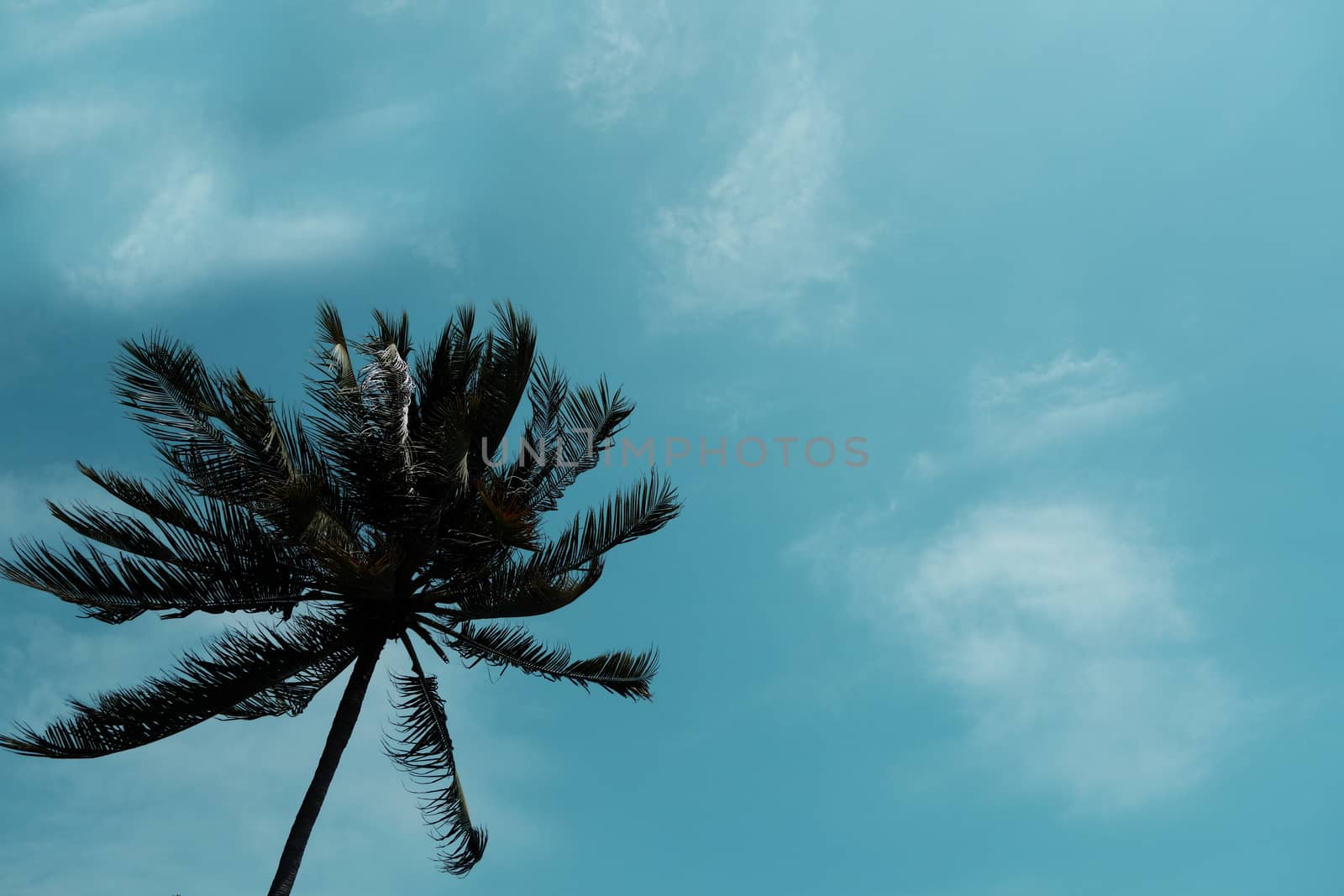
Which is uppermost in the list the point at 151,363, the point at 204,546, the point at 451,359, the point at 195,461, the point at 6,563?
the point at 451,359

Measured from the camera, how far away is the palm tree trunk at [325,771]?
8.69 metres

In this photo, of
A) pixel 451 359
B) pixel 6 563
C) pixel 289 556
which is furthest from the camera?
pixel 451 359

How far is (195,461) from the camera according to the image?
934 cm

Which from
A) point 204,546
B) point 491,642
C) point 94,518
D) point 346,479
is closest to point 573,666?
point 491,642

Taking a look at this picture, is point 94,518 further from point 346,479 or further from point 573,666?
point 573,666

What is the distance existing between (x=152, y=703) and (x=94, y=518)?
1.70 meters

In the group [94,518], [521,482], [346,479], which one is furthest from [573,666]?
[94,518]

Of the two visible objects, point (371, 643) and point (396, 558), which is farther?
point (371, 643)

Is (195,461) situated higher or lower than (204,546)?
higher

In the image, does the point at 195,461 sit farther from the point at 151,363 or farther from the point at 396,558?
the point at 396,558

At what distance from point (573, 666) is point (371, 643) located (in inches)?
78.4

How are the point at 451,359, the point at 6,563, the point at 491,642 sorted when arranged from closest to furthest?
the point at 6,563, the point at 491,642, the point at 451,359

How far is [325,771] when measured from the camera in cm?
920

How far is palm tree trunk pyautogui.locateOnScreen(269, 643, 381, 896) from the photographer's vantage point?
8.69 m
